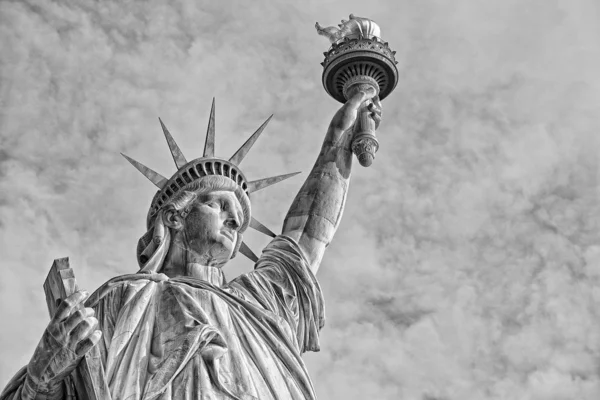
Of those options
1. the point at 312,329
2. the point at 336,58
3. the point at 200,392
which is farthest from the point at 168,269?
the point at 336,58

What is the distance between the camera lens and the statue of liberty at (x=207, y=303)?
1145 centimetres

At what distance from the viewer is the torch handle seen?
635 inches

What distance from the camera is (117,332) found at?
1275cm

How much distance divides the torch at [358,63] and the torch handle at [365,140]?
507mm

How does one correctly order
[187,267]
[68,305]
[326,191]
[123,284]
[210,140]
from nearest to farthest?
[68,305] → [123,284] → [187,267] → [326,191] → [210,140]

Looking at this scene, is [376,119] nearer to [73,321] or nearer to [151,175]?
[151,175]

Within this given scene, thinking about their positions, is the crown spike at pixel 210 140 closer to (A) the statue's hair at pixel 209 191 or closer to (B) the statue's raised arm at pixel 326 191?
(A) the statue's hair at pixel 209 191

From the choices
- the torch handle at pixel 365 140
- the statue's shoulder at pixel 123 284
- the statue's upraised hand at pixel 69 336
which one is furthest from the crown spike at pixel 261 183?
the statue's upraised hand at pixel 69 336

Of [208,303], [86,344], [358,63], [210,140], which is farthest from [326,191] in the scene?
[86,344]

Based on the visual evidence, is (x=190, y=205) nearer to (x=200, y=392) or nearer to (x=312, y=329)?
(x=312, y=329)

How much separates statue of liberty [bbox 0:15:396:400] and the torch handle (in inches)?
2.9

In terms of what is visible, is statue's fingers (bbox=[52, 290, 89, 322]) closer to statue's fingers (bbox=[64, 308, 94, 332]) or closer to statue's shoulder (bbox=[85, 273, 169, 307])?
statue's fingers (bbox=[64, 308, 94, 332])

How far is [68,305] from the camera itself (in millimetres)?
10938

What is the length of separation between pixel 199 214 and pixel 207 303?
1670 mm
